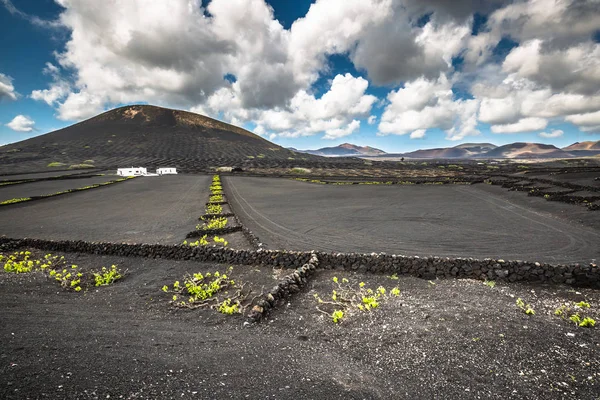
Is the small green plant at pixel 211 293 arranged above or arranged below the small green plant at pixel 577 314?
below

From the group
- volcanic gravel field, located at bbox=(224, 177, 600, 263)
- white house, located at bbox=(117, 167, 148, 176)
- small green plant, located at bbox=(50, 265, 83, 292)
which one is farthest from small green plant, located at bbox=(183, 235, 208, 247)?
white house, located at bbox=(117, 167, 148, 176)

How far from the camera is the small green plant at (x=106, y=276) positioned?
13.4m

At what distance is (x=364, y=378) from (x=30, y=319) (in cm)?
1118

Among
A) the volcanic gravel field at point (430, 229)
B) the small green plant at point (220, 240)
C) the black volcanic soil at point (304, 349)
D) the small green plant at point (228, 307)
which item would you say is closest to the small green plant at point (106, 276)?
the black volcanic soil at point (304, 349)

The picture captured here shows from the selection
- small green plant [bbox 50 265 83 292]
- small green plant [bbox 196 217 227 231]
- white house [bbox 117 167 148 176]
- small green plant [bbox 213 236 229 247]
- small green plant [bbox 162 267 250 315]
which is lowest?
small green plant [bbox 50 265 83 292]

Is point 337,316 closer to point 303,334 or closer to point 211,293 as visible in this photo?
point 303,334

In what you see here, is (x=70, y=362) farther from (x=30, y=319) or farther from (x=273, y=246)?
(x=273, y=246)

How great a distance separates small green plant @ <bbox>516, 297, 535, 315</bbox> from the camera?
9514mm

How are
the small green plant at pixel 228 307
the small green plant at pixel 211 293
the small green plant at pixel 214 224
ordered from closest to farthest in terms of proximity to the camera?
1. the small green plant at pixel 228 307
2. the small green plant at pixel 211 293
3. the small green plant at pixel 214 224

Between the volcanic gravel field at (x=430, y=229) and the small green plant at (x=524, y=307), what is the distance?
6476 millimetres

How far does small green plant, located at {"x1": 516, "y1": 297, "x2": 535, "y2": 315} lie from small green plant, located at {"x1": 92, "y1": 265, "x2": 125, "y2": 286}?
1755cm

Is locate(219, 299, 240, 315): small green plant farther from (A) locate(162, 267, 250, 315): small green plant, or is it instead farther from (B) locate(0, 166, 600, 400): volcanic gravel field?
(B) locate(0, 166, 600, 400): volcanic gravel field

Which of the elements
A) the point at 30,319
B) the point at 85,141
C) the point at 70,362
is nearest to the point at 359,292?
the point at 70,362

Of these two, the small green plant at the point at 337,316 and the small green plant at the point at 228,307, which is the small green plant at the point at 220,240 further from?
the small green plant at the point at 337,316
